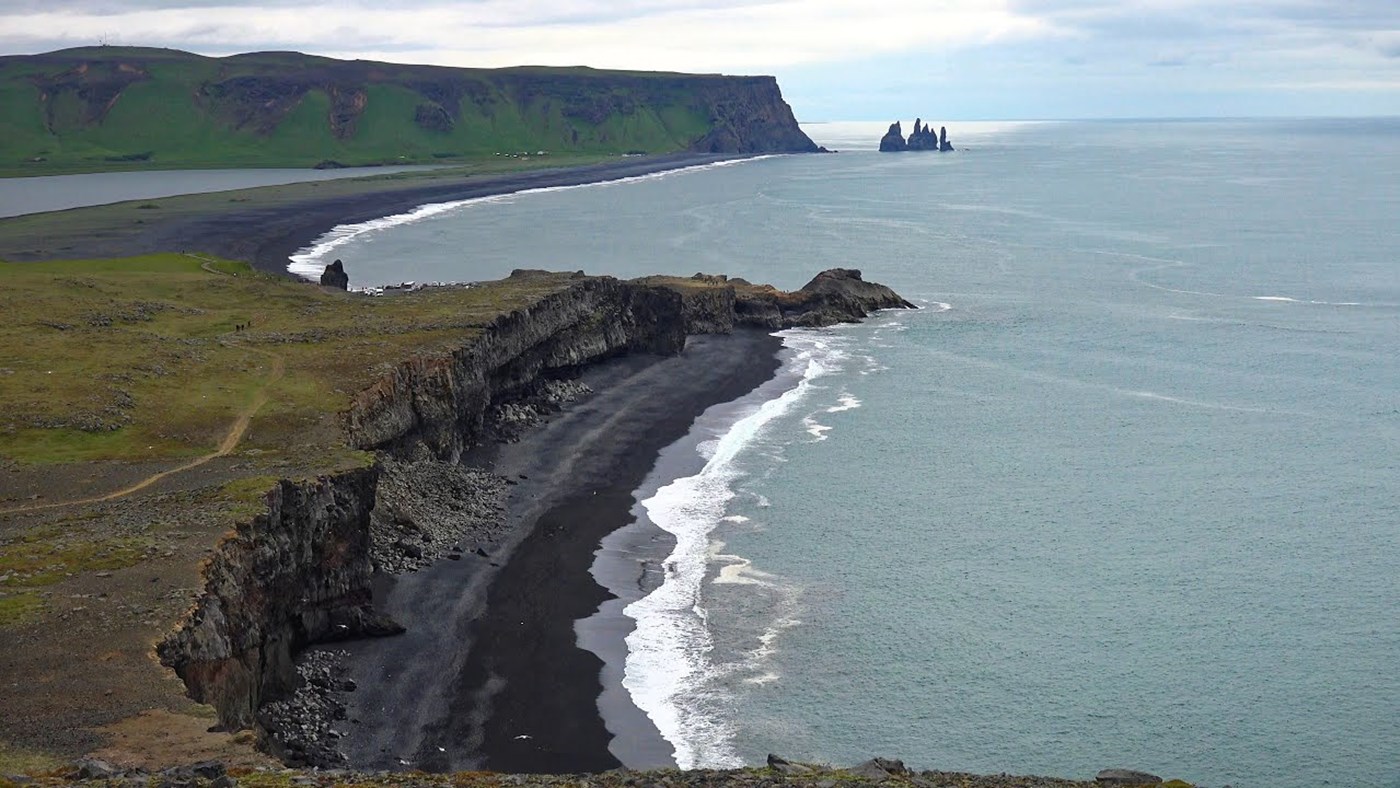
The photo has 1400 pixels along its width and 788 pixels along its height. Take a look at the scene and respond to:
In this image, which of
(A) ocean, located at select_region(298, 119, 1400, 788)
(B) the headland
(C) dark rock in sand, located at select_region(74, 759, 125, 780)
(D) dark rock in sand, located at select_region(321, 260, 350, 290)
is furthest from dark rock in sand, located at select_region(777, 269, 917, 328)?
(C) dark rock in sand, located at select_region(74, 759, 125, 780)

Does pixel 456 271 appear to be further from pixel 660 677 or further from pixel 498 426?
pixel 660 677

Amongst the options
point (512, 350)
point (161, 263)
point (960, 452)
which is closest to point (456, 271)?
point (161, 263)

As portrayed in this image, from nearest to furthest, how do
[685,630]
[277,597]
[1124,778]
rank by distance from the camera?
[1124,778], [277,597], [685,630]

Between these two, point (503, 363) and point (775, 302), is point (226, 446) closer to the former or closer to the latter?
point (503, 363)

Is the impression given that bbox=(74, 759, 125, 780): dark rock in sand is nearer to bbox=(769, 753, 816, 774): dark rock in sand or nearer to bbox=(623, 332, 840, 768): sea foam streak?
bbox=(769, 753, 816, 774): dark rock in sand

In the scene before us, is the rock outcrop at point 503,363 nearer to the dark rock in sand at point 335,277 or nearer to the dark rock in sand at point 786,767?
the dark rock in sand at point 335,277

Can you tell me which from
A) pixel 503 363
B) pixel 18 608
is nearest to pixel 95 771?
pixel 18 608
